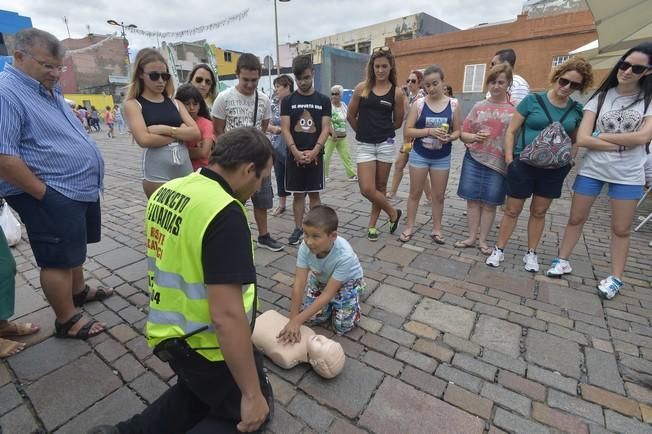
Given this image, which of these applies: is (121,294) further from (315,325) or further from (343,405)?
(343,405)

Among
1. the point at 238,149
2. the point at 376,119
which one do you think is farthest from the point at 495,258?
the point at 238,149

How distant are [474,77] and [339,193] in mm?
20065

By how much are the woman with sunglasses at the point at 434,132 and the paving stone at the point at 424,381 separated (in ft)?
7.13

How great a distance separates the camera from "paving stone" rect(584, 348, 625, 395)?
6.63ft

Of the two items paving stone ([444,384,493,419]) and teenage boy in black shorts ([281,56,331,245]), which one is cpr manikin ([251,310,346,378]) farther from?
teenage boy in black shorts ([281,56,331,245])

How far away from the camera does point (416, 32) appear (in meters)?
A: 30.5

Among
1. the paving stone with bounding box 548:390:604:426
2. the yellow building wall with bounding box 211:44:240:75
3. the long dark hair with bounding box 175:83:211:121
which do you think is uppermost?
the yellow building wall with bounding box 211:44:240:75

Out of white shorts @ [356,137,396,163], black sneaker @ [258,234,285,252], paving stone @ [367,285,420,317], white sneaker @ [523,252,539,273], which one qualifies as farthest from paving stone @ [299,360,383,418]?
white shorts @ [356,137,396,163]

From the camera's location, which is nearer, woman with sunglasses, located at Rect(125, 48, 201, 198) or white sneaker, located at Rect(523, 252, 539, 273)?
→ woman with sunglasses, located at Rect(125, 48, 201, 198)

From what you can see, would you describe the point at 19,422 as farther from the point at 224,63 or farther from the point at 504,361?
the point at 224,63

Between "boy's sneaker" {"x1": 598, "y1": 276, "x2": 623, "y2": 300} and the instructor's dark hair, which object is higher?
the instructor's dark hair

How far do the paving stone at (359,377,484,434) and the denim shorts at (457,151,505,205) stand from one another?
8.02 ft

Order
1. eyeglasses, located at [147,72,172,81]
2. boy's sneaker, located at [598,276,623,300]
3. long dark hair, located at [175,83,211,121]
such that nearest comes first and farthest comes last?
1. eyeglasses, located at [147,72,172,81]
2. boy's sneaker, located at [598,276,623,300]
3. long dark hair, located at [175,83,211,121]

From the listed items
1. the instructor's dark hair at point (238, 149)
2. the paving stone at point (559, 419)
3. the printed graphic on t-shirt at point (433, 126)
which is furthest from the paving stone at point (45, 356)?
the printed graphic on t-shirt at point (433, 126)
